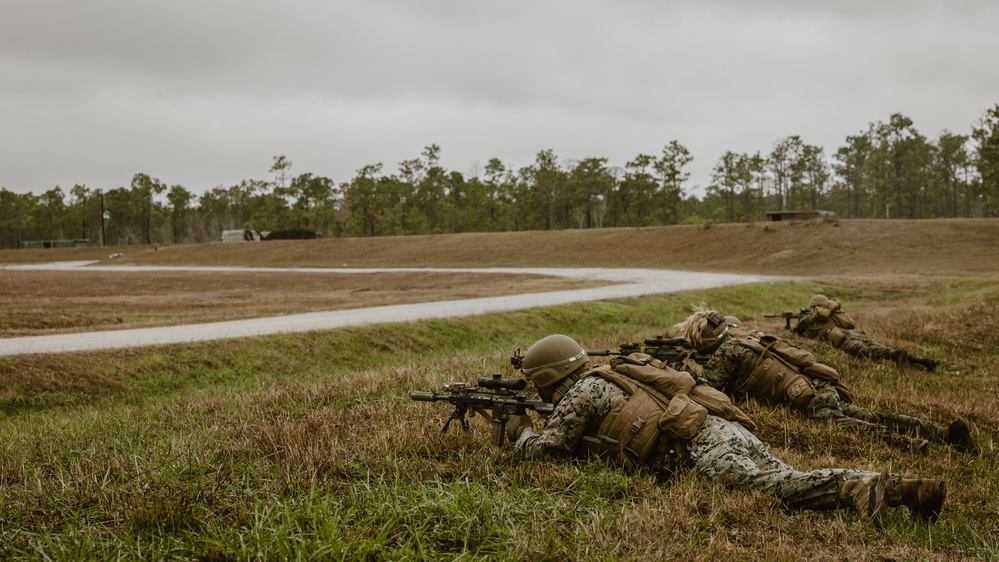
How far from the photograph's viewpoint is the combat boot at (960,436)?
5891mm

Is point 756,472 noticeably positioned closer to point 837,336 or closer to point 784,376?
point 784,376

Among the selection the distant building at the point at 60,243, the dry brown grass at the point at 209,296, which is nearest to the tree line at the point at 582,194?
the distant building at the point at 60,243

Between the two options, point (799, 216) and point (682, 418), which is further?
point (799, 216)

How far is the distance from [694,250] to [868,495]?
5243cm

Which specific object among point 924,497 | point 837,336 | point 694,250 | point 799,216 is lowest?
point 837,336

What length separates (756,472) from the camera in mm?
4320

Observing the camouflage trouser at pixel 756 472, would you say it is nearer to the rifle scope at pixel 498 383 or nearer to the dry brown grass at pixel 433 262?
the rifle scope at pixel 498 383

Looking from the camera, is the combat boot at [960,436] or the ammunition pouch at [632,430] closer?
the ammunition pouch at [632,430]

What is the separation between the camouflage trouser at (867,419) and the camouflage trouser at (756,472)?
2.38 meters

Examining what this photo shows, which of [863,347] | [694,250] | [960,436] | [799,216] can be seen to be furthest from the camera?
[799,216]

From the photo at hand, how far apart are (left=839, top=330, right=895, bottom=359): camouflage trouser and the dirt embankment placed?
31.6m

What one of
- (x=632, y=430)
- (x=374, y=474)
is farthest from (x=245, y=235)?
(x=632, y=430)

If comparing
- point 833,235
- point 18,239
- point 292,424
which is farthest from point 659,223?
point 18,239

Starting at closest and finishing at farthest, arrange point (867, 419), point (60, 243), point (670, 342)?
point (867, 419)
point (670, 342)
point (60, 243)
